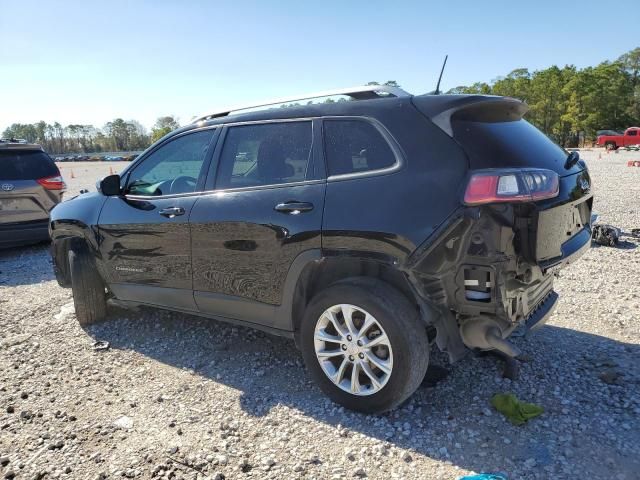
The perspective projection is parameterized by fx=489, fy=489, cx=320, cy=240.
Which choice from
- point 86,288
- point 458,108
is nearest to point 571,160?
point 458,108

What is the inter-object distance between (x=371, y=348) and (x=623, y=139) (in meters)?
52.0

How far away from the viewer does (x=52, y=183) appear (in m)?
8.13

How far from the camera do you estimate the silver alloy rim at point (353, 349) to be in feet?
9.64

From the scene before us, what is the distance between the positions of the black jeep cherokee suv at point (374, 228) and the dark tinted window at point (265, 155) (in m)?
0.01

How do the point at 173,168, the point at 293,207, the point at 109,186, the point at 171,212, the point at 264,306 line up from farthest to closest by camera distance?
the point at 109,186, the point at 173,168, the point at 171,212, the point at 264,306, the point at 293,207

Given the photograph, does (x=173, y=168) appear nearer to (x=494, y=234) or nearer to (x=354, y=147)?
(x=354, y=147)

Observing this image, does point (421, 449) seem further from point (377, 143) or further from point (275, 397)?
point (377, 143)

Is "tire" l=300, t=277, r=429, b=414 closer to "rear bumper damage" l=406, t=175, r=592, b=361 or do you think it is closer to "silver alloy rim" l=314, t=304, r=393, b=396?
"silver alloy rim" l=314, t=304, r=393, b=396

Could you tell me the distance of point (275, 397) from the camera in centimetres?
338

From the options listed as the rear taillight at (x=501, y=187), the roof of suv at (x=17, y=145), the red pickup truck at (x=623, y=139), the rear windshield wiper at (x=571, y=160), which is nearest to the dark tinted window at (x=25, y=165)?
the roof of suv at (x=17, y=145)

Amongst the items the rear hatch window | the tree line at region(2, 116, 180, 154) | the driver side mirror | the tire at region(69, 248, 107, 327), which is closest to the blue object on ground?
the rear hatch window

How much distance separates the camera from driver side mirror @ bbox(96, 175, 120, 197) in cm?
427

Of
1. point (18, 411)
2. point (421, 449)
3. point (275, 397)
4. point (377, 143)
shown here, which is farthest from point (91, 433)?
point (377, 143)

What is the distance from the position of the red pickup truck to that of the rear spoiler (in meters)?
50.2
